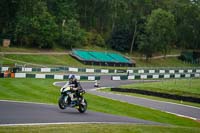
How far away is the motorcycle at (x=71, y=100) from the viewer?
19719 millimetres

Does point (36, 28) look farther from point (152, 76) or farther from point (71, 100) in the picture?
point (71, 100)

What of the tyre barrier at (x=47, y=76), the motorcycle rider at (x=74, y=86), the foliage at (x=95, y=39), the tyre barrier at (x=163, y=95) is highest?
the foliage at (x=95, y=39)

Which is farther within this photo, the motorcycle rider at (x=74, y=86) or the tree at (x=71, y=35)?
the tree at (x=71, y=35)

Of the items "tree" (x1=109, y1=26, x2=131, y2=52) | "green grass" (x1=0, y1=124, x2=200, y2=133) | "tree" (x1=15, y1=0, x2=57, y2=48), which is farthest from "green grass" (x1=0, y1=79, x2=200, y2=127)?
"tree" (x1=109, y1=26, x2=131, y2=52)

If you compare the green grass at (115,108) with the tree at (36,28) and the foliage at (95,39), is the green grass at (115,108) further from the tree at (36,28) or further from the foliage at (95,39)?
the foliage at (95,39)

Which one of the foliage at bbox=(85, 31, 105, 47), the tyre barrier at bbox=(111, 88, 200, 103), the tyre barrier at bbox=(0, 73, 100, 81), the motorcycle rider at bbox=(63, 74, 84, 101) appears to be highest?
the foliage at bbox=(85, 31, 105, 47)

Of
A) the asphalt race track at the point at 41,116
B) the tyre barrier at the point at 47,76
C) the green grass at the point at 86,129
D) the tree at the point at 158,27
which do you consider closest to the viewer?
the green grass at the point at 86,129

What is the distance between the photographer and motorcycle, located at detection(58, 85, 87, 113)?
19.7 m

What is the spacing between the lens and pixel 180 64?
3863 inches

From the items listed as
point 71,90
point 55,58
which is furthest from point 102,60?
point 71,90

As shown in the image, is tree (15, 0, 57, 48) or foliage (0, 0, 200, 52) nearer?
tree (15, 0, 57, 48)

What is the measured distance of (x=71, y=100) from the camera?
65.2ft

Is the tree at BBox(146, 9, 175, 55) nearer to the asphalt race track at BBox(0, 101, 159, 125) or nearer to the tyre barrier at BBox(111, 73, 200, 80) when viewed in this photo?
the tyre barrier at BBox(111, 73, 200, 80)

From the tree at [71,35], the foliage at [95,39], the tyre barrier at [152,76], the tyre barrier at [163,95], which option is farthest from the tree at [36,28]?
the tyre barrier at [163,95]
